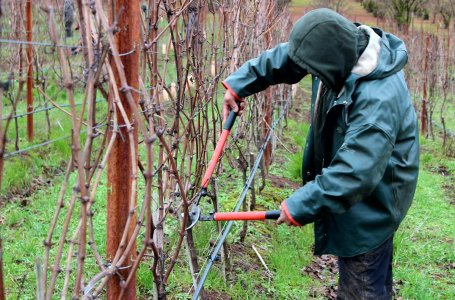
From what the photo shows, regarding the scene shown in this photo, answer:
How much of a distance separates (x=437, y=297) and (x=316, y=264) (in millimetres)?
1004

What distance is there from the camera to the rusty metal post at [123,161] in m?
1.88

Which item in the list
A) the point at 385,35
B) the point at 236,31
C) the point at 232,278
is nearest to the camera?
Answer: the point at 385,35

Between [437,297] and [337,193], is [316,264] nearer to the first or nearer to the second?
[437,297]

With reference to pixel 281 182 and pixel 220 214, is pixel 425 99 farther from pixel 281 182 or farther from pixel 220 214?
pixel 220 214

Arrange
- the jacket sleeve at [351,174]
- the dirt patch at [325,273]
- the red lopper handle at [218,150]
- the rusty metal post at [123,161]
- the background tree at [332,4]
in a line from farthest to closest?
the background tree at [332,4], the dirt patch at [325,273], the red lopper handle at [218,150], the jacket sleeve at [351,174], the rusty metal post at [123,161]

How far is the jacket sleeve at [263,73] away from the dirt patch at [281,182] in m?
3.32

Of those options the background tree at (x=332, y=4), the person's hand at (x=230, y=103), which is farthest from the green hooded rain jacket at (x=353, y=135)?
the background tree at (x=332, y=4)

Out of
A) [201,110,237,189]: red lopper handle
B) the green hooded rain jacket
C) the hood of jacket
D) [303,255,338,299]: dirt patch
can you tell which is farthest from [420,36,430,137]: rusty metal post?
the hood of jacket

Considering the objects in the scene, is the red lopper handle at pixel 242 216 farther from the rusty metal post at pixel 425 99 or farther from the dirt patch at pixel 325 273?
the rusty metal post at pixel 425 99

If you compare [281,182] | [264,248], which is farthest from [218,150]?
[281,182]

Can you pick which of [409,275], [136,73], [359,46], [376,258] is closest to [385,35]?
[359,46]

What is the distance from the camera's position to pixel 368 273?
279 cm

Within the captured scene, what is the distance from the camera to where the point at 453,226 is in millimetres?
5684

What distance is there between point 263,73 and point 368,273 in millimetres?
1229
